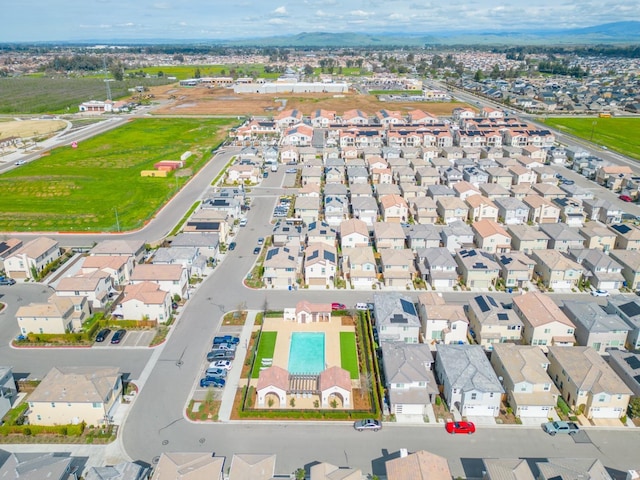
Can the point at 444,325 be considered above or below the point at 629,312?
below

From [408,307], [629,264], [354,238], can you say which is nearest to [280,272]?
[354,238]

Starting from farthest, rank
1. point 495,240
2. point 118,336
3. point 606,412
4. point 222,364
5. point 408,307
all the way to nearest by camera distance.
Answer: point 495,240, point 408,307, point 118,336, point 222,364, point 606,412

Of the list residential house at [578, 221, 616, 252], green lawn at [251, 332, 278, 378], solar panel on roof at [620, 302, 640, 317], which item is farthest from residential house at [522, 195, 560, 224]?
green lawn at [251, 332, 278, 378]

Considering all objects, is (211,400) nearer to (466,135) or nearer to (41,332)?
(41,332)

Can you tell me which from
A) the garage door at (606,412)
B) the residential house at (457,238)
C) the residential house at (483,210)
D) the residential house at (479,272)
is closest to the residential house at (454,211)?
the residential house at (483,210)

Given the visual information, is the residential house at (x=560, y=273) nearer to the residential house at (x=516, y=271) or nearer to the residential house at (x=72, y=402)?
the residential house at (x=516, y=271)

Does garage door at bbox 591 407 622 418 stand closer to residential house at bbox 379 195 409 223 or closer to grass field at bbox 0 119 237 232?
residential house at bbox 379 195 409 223

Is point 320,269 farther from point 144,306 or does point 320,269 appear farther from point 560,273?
point 560,273
